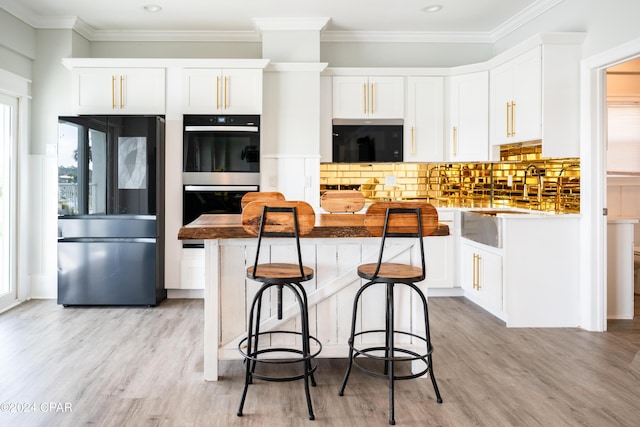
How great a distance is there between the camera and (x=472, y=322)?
384cm

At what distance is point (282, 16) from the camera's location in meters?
4.52

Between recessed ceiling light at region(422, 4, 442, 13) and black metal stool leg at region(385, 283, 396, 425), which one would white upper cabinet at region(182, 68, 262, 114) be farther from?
black metal stool leg at region(385, 283, 396, 425)

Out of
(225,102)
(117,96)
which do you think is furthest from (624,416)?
(117,96)

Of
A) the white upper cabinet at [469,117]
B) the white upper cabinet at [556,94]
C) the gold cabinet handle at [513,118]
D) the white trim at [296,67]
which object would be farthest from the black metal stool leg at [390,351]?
the white trim at [296,67]

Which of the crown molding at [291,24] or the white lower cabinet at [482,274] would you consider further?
the crown molding at [291,24]

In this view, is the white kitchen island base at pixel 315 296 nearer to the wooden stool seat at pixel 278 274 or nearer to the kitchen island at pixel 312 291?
the kitchen island at pixel 312 291

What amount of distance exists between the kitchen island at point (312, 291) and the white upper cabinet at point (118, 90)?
7.80ft

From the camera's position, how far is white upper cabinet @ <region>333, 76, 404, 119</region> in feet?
15.8

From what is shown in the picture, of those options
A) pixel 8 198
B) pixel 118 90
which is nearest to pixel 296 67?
pixel 118 90

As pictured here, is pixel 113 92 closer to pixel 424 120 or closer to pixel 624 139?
pixel 424 120

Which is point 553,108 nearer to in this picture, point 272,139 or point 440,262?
point 440,262

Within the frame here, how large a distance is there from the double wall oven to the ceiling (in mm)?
1006

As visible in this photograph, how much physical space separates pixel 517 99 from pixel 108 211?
376 cm

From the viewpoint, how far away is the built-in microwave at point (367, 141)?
486 centimetres
